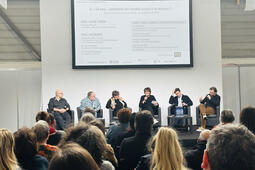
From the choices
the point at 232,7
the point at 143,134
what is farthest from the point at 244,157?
the point at 232,7

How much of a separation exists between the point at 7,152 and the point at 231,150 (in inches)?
54.4

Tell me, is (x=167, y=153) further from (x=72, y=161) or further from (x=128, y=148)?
(x=72, y=161)

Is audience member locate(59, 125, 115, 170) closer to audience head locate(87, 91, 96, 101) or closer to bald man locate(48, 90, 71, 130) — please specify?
bald man locate(48, 90, 71, 130)

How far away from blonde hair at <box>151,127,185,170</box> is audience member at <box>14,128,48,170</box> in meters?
0.71

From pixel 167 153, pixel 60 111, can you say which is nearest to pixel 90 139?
pixel 167 153

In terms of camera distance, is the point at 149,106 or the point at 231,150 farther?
the point at 149,106

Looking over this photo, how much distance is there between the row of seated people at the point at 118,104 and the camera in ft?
26.7

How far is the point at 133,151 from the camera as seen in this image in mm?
3088

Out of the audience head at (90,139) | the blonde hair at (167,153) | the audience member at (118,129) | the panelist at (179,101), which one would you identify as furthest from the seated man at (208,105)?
the audience head at (90,139)

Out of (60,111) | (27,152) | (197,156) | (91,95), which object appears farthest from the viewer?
(91,95)

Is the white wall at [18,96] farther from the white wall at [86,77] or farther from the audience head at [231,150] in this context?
the audience head at [231,150]

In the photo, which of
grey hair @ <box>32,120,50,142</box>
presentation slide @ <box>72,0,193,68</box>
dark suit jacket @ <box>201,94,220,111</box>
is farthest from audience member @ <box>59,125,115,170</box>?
presentation slide @ <box>72,0,193,68</box>

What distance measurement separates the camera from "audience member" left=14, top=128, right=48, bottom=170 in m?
2.24

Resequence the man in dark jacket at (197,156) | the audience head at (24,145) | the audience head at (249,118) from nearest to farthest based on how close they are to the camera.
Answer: the audience head at (24,145)
the man in dark jacket at (197,156)
the audience head at (249,118)
